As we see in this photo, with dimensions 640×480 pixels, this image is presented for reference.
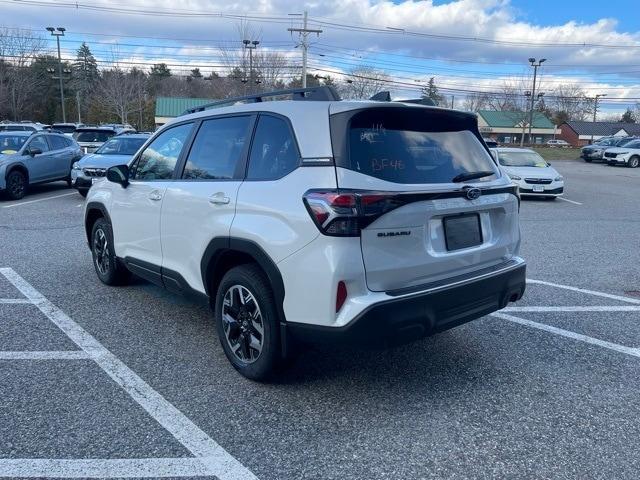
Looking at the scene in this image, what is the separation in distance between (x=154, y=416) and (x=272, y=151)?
1.80 m

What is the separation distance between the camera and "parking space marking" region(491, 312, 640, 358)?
425cm

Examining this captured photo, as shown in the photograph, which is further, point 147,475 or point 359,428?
point 359,428

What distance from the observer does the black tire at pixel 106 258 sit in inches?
217

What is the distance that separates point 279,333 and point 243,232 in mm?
683

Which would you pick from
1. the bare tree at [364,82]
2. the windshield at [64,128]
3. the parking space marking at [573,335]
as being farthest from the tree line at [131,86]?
the parking space marking at [573,335]

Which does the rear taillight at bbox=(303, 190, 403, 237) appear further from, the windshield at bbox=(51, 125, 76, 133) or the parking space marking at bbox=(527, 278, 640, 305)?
the windshield at bbox=(51, 125, 76, 133)

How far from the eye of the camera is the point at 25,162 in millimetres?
13445

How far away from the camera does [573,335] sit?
4551 mm

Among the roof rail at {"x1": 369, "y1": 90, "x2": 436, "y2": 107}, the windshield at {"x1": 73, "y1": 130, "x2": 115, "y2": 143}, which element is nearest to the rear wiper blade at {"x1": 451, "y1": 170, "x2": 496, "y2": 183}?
the roof rail at {"x1": 369, "y1": 90, "x2": 436, "y2": 107}

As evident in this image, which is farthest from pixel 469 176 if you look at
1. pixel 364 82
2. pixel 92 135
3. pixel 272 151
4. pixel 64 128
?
pixel 364 82

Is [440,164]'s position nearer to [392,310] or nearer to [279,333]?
[392,310]

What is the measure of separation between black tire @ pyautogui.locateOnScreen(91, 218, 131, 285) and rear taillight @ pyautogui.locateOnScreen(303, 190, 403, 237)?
10.6 feet

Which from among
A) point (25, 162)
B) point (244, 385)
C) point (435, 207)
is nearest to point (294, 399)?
point (244, 385)

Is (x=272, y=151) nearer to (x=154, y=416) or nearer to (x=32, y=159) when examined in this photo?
(x=154, y=416)
